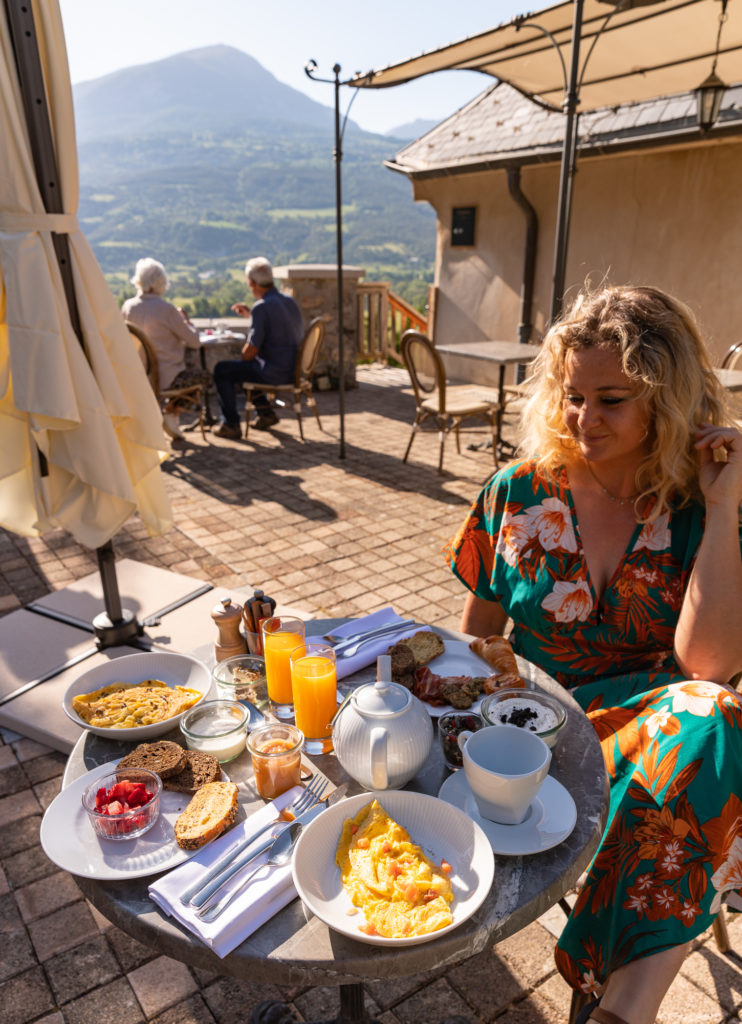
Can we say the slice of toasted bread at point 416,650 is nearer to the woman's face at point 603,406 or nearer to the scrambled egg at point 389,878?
the scrambled egg at point 389,878

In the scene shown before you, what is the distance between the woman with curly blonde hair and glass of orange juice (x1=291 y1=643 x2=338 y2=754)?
578mm

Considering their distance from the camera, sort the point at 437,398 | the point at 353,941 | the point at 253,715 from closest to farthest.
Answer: the point at 353,941 → the point at 253,715 → the point at 437,398

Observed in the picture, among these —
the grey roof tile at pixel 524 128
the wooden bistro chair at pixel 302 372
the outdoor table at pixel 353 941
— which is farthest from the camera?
the grey roof tile at pixel 524 128

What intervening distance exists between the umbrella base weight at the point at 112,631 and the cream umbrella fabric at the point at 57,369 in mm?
499

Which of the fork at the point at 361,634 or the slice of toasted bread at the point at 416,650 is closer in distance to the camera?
the slice of toasted bread at the point at 416,650


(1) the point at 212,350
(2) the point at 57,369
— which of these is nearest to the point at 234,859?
(2) the point at 57,369

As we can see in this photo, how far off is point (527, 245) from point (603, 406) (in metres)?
7.18

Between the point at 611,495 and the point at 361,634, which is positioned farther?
the point at 611,495

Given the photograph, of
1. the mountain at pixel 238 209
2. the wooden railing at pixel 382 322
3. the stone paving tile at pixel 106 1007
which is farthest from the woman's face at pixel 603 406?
the mountain at pixel 238 209

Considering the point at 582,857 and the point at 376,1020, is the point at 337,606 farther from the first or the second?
the point at 582,857

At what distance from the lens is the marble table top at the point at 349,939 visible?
81 centimetres

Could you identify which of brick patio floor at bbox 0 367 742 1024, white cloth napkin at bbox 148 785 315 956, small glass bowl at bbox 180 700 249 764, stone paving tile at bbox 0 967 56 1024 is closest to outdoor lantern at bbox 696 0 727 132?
brick patio floor at bbox 0 367 742 1024

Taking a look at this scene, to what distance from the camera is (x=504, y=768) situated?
1064 mm

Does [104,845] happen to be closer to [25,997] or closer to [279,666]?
[279,666]
